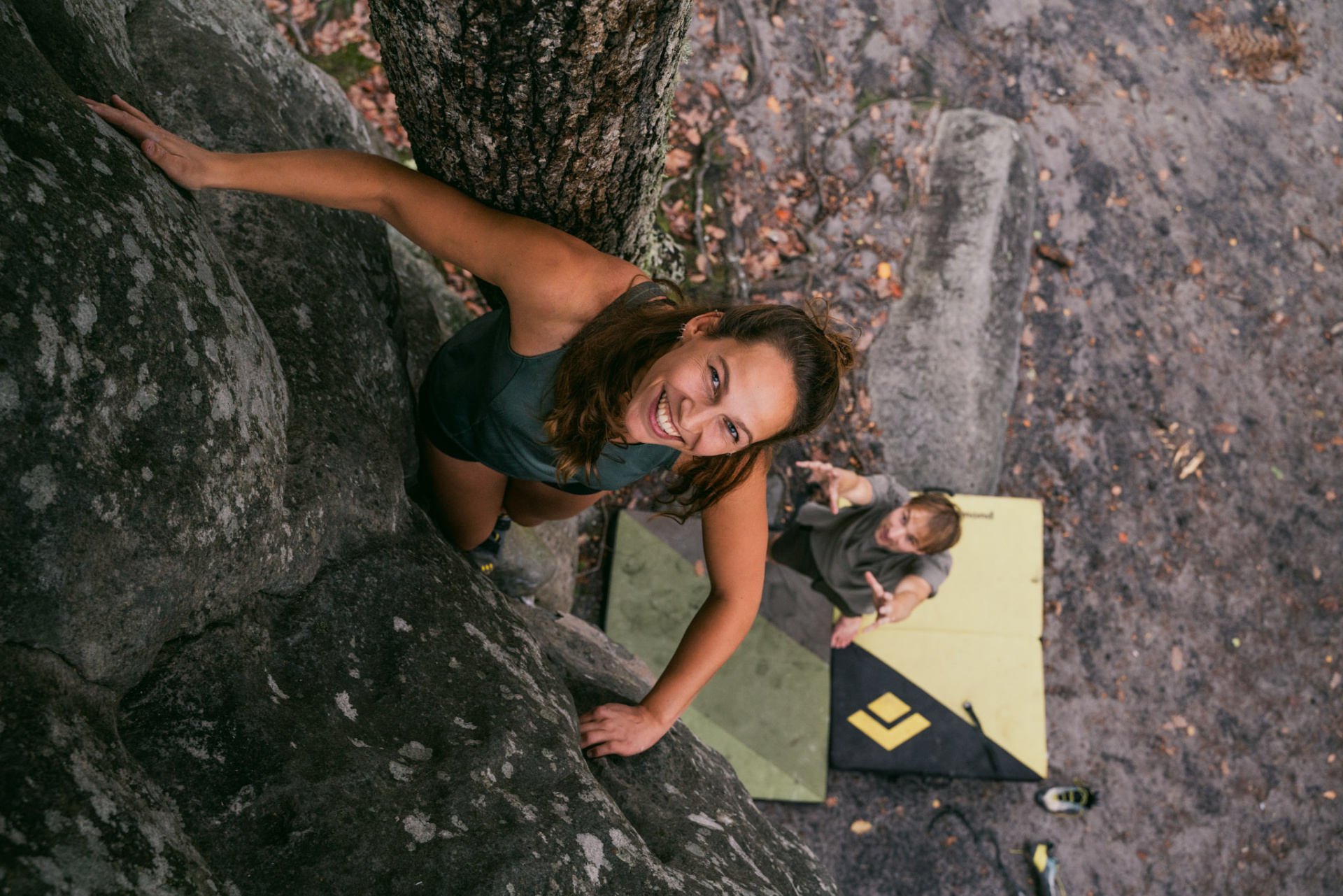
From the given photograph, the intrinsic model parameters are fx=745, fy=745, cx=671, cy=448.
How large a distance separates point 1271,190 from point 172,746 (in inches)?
355

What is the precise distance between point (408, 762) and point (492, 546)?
172 cm

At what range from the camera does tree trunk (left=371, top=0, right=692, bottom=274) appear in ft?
→ 6.09

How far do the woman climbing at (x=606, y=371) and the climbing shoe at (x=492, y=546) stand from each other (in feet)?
3.11

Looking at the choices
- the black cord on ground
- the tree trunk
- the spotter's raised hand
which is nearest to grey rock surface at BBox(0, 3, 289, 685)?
the tree trunk

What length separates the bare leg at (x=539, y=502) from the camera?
10.5 feet

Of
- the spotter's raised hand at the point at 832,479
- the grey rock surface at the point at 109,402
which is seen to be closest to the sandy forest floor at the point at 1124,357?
the spotter's raised hand at the point at 832,479

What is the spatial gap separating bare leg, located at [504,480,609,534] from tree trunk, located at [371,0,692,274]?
1106 mm

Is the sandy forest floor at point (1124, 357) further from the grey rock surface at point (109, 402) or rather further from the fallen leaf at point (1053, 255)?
the grey rock surface at point (109, 402)

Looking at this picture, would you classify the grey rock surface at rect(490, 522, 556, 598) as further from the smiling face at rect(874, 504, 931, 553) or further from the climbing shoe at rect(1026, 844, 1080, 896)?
the climbing shoe at rect(1026, 844, 1080, 896)

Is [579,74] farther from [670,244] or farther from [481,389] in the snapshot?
[670,244]

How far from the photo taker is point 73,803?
131 centimetres

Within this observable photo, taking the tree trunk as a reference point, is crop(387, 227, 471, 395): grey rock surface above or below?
below

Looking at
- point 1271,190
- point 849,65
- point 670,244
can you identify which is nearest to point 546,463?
point 670,244

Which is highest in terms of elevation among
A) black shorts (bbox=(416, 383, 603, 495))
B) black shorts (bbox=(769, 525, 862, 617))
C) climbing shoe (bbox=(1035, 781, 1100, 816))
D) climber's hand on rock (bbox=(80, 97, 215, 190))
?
climber's hand on rock (bbox=(80, 97, 215, 190))
